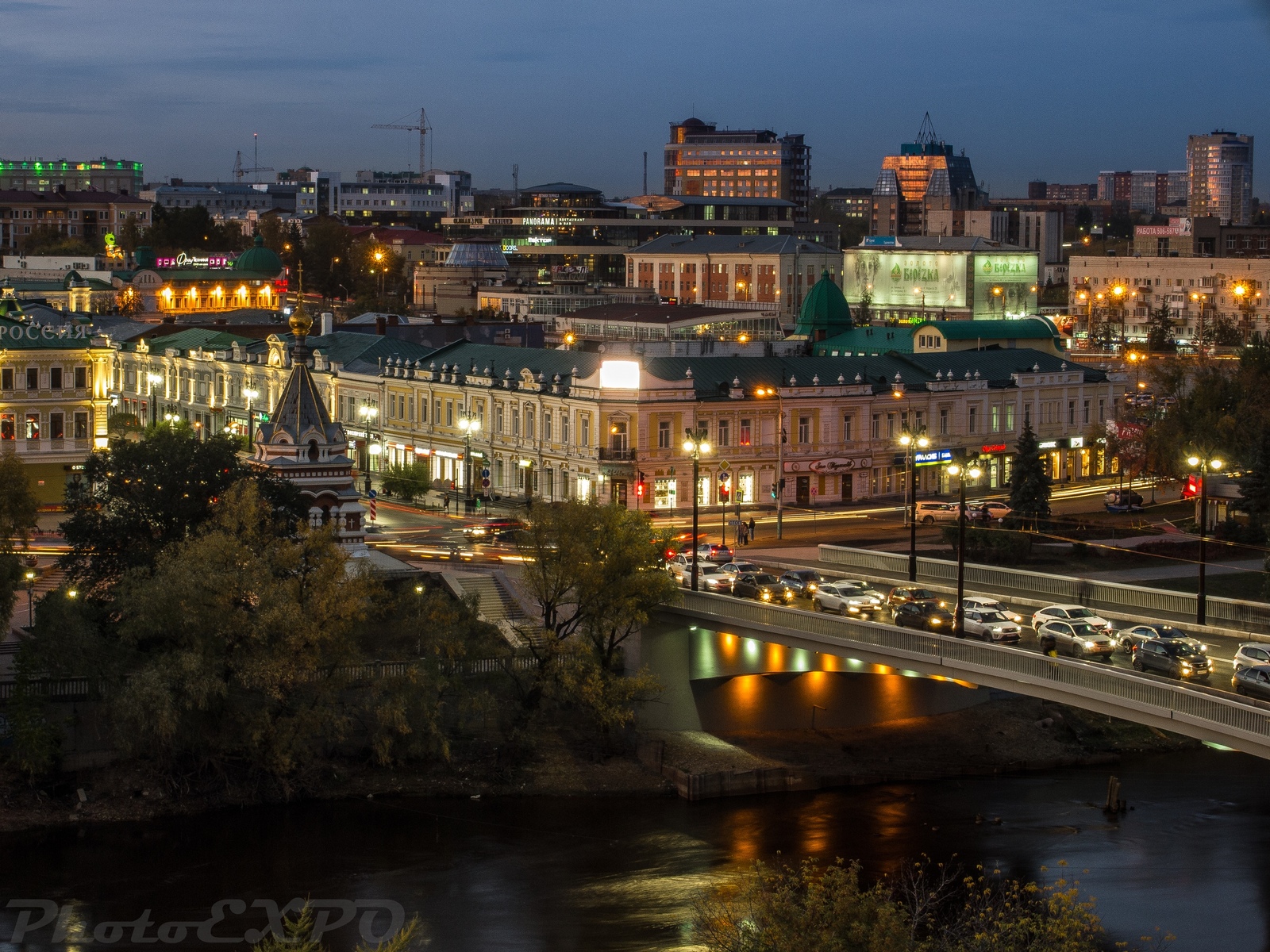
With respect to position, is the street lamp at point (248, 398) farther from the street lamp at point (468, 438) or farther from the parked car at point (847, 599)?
the parked car at point (847, 599)

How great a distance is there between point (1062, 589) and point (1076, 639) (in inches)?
307

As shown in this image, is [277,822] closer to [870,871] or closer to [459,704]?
[459,704]

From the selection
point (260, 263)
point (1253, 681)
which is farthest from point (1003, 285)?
point (1253, 681)

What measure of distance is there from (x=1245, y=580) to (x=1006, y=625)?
15303 millimetres

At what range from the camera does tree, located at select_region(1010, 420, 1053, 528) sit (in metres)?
62.8

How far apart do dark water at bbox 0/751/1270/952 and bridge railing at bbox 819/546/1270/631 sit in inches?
146

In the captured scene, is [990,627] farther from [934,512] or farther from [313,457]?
[934,512]

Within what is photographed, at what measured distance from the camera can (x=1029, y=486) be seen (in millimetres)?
63094

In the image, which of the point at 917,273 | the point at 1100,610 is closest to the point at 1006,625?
the point at 1100,610

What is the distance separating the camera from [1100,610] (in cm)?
4194

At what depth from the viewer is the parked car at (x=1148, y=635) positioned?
37469mm

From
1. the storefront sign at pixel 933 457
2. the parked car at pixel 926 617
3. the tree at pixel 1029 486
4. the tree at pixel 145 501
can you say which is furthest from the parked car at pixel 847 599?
the storefront sign at pixel 933 457

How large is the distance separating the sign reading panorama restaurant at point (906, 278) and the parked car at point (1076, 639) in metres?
94.1

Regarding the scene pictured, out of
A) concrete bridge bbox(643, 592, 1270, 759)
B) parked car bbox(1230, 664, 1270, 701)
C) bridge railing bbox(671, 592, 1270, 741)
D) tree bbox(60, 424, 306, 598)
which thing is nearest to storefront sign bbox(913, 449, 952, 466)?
concrete bridge bbox(643, 592, 1270, 759)
